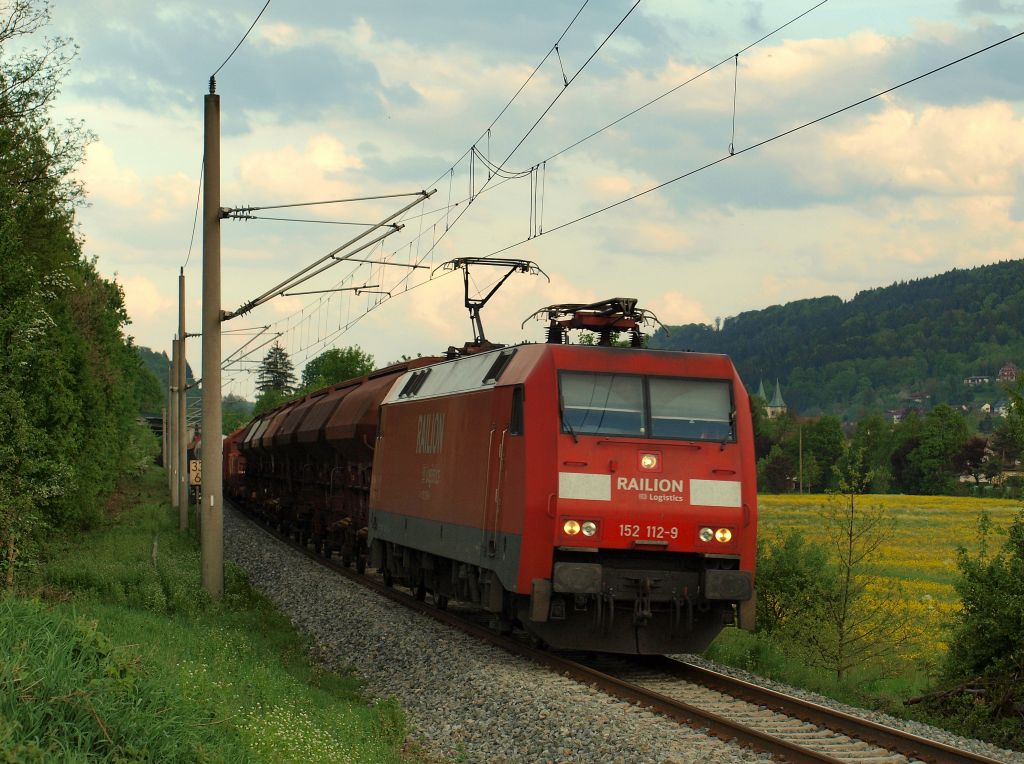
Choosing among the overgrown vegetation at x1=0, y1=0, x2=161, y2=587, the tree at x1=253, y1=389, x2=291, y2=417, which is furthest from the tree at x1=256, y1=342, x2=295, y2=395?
the overgrown vegetation at x1=0, y1=0, x2=161, y2=587

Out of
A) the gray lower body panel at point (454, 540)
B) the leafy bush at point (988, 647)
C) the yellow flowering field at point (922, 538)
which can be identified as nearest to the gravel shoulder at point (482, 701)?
the gray lower body panel at point (454, 540)

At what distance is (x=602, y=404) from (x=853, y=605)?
24.7 ft

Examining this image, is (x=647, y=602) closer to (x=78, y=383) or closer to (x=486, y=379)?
(x=486, y=379)

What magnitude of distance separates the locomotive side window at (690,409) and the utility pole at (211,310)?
8952 millimetres

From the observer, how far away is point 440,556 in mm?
17250

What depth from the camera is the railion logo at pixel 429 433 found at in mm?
16938

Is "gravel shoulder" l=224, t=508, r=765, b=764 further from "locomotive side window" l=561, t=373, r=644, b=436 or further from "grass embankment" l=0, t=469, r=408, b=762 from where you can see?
"locomotive side window" l=561, t=373, r=644, b=436

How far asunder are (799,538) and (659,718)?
9.63 m

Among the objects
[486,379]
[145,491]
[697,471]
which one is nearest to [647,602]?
[697,471]

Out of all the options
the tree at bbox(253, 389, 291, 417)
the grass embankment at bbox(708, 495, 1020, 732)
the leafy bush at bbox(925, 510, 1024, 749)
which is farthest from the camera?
the tree at bbox(253, 389, 291, 417)

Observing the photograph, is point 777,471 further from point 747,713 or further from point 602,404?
point 747,713

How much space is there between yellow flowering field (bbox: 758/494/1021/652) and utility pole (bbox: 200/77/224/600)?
31.1ft

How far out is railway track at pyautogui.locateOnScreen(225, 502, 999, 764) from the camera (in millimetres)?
9305

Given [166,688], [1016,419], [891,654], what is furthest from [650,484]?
[891,654]
